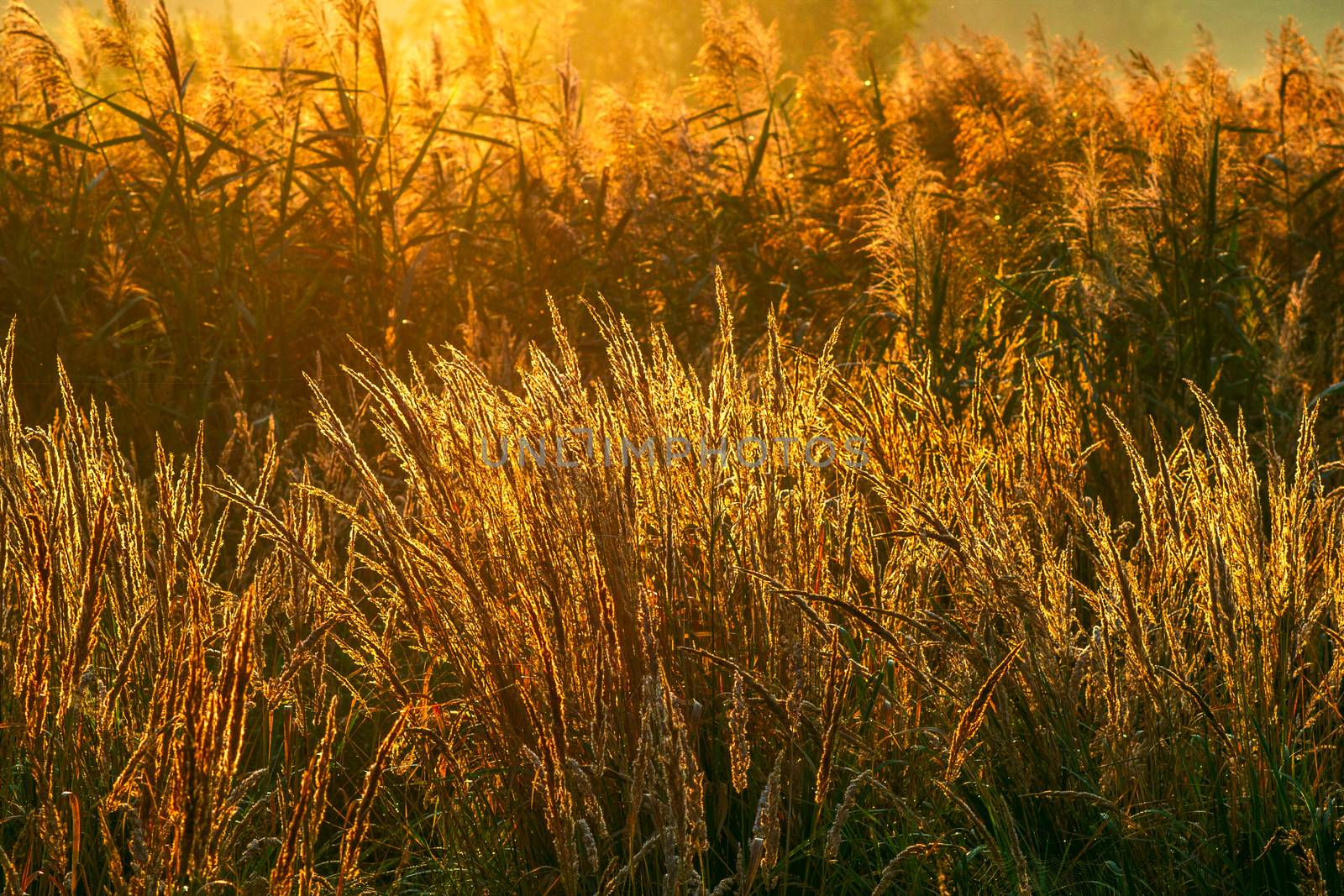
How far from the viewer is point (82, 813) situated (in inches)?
69.4

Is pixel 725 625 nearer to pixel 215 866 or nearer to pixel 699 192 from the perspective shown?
pixel 215 866

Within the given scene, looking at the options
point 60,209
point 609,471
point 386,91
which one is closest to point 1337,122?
point 386,91

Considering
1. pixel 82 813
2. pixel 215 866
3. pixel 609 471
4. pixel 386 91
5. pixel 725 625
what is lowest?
pixel 82 813

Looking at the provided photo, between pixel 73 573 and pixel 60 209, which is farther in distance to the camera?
pixel 60 209

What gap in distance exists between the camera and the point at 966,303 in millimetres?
3977

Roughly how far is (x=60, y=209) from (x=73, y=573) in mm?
3389

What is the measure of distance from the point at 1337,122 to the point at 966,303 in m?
2.54

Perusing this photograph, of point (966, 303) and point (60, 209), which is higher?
point (60, 209)

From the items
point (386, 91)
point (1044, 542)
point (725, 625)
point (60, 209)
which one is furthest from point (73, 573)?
point (60, 209)

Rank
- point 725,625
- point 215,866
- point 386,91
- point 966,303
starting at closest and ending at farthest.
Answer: point 215,866
point 725,625
point 966,303
point 386,91

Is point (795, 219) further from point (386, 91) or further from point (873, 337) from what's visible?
point (386, 91)

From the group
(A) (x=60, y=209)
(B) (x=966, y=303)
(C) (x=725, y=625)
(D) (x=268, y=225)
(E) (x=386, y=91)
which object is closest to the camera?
(C) (x=725, y=625)

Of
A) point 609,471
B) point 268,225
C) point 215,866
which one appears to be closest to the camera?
point 215,866

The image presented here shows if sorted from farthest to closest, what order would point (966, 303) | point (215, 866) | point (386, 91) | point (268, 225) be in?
point (268, 225) → point (386, 91) → point (966, 303) → point (215, 866)
